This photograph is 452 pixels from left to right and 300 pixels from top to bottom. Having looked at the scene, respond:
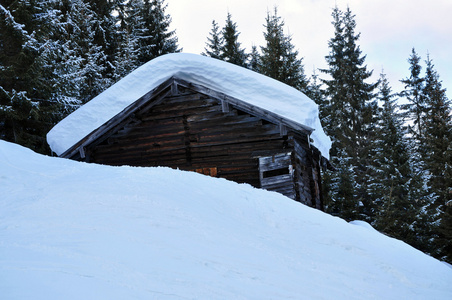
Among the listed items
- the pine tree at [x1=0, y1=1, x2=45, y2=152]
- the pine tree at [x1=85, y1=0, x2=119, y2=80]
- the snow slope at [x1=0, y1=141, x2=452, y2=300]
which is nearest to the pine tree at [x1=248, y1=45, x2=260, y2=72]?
the pine tree at [x1=85, y1=0, x2=119, y2=80]

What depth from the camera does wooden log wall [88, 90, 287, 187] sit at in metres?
13.1

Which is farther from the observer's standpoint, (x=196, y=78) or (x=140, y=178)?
(x=196, y=78)

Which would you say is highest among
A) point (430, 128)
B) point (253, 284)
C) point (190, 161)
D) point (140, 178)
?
point (430, 128)

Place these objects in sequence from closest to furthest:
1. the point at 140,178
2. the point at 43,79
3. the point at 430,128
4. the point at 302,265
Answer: the point at 302,265 < the point at 140,178 < the point at 43,79 < the point at 430,128

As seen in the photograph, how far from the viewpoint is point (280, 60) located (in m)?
28.5

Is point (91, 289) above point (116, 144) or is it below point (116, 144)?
below

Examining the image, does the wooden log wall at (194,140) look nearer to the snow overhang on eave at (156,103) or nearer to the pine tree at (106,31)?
the snow overhang on eave at (156,103)

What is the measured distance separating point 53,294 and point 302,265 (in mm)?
3146

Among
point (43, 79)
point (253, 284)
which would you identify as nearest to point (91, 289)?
point (253, 284)

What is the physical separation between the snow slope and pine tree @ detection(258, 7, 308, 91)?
20.8 meters

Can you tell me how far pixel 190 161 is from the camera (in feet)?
44.9

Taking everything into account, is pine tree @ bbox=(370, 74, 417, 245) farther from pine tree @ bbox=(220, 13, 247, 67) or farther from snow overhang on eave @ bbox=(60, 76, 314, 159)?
pine tree @ bbox=(220, 13, 247, 67)

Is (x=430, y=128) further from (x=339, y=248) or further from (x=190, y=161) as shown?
(x=339, y=248)

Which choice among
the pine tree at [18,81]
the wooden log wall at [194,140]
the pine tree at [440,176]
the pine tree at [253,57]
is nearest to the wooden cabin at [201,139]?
the wooden log wall at [194,140]
